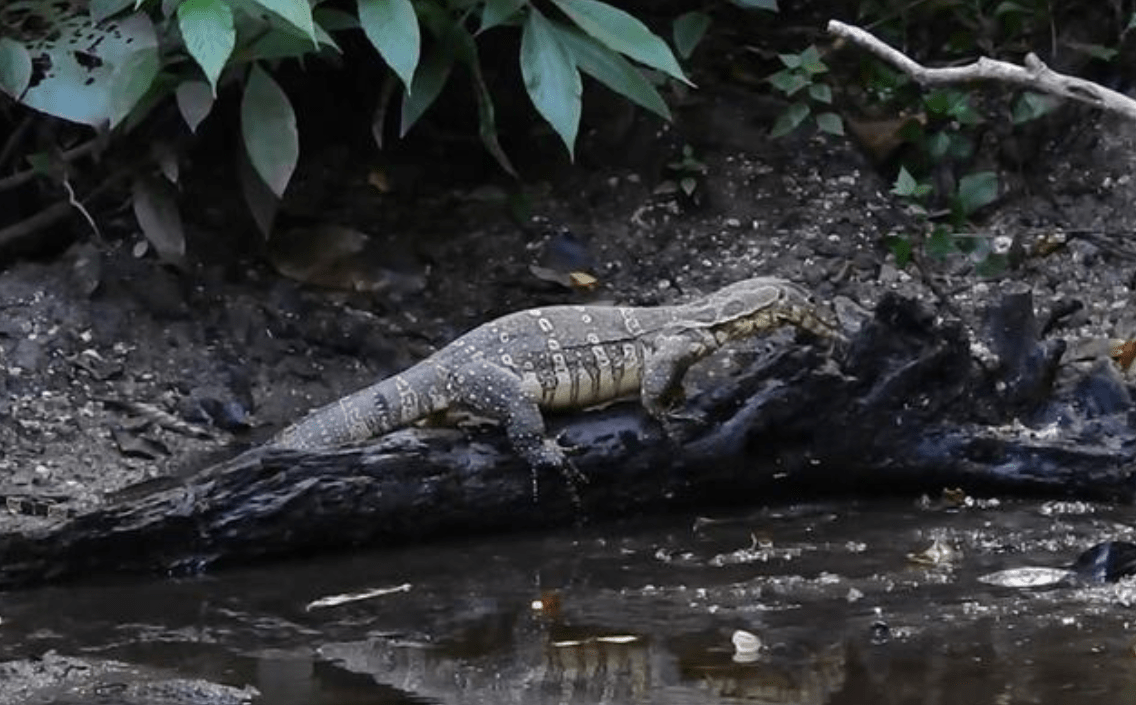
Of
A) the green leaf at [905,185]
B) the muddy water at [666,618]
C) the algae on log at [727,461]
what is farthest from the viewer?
the green leaf at [905,185]

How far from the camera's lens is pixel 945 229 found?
8.33 meters

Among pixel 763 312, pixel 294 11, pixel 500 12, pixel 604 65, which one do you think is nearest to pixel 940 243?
pixel 763 312

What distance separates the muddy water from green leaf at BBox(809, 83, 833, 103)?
2.43 metres

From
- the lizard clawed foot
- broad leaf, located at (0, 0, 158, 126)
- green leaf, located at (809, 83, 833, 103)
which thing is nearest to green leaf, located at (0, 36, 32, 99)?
broad leaf, located at (0, 0, 158, 126)

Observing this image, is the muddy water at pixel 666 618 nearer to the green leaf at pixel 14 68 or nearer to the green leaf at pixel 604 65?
the green leaf at pixel 604 65

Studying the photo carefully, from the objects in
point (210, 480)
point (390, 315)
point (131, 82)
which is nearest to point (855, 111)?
point (390, 315)

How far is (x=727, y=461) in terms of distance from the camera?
21.4 ft

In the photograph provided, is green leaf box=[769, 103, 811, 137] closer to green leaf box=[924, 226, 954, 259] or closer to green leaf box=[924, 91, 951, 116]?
green leaf box=[924, 91, 951, 116]

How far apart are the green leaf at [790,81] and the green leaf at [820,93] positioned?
50mm

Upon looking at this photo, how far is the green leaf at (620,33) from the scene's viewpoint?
7.21 meters

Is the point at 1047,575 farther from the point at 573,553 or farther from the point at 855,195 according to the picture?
the point at 855,195

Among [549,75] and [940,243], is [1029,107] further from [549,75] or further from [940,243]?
[549,75]

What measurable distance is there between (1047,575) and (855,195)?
10.5 ft

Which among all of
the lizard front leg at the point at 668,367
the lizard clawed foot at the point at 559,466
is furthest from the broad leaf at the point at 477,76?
the lizard clawed foot at the point at 559,466
